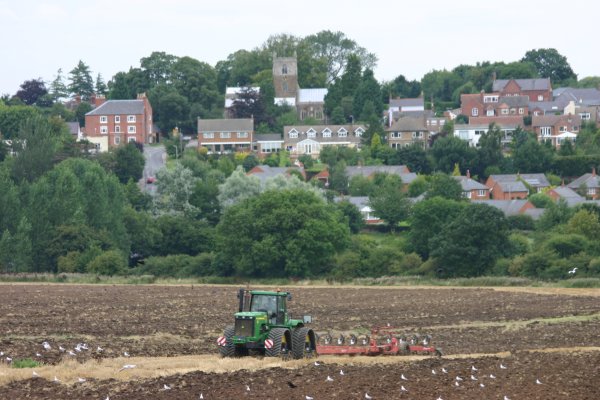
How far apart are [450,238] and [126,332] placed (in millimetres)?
37373

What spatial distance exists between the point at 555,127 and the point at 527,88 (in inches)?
897

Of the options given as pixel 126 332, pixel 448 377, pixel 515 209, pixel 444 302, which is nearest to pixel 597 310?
pixel 444 302

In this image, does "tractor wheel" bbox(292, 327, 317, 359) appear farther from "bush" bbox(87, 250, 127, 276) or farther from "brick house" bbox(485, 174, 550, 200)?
"brick house" bbox(485, 174, 550, 200)

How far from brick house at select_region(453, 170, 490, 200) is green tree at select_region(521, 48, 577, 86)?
80.4 meters

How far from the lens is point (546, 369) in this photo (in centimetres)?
2894

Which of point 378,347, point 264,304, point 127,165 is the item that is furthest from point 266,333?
point 127,165

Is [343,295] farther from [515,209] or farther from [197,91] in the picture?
[197,91]

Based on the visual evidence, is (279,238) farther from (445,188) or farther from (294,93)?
(294,93)

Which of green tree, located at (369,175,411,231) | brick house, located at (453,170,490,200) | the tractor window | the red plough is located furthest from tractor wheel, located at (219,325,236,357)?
brick house, located at (453,170,490,200)

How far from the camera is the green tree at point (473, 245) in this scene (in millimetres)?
72625

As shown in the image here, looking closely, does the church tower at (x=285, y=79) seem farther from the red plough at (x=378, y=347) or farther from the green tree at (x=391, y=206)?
the red plough at (x=378, y=347)

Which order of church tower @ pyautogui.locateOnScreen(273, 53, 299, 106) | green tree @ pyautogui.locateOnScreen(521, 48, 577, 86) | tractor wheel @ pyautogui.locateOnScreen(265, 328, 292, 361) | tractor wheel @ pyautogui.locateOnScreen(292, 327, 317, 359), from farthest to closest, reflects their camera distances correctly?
green tree @ pyautogui.locateOnScreen(521, 48, 577, 86)
church tower @ pyautogui.locateOnScreen(273, 53, 299, 106)
tractor wheel @ pyautogui.locateOnScreen(292, 327, 317, 359)
tractor wheel @ pyautogui.locateOnScreen(265, 328, 292, 361)

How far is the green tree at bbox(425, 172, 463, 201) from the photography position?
10550 cm

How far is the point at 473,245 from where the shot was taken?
73.4 m
